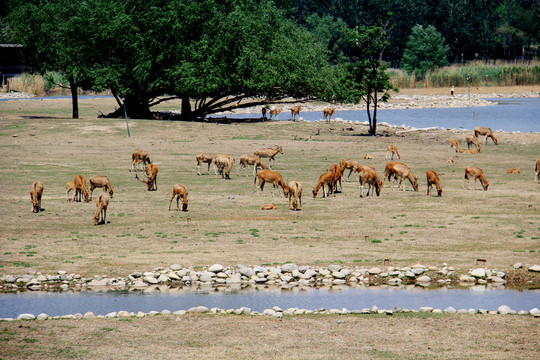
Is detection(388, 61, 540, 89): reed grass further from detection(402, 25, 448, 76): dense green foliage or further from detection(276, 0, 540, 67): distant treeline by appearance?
detection(276, 0, 540, 67): distant treeline

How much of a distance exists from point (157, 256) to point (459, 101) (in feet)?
278

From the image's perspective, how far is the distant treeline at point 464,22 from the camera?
454ft

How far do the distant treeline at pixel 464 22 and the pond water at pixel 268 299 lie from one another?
125 m

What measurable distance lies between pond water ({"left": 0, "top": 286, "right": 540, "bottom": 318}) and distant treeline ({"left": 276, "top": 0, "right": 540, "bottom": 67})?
12482 cm

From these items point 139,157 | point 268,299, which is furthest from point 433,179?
point 139,157

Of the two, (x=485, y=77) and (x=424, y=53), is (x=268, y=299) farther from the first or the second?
(x=424, y=53)

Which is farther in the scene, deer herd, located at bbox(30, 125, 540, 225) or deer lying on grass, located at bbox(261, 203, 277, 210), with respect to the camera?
deer lying on grass, located at bbox(261, 203, 277, 210)

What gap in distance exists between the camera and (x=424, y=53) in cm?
12781

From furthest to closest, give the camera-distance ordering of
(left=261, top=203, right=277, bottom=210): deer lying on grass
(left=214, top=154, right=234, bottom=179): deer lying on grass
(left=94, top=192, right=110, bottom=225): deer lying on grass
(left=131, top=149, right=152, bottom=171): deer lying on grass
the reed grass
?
1. the reed grass
2. (left=131, top=149, right=152, bottom=171): deer lying on grass
3. (left=214, top=154, right=234, bottom=179): deer lying on grass
4. (left=261, top=203, right=277, bottom=210): deer lying on grass
5. (left=94, top=192, right=110, bottom=225): deer lying on grass

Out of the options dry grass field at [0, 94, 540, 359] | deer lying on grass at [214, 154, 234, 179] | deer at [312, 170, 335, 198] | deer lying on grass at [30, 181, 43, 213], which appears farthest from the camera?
deer lying on grass at [214, 154, 234, 179]

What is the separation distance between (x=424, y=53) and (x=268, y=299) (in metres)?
116

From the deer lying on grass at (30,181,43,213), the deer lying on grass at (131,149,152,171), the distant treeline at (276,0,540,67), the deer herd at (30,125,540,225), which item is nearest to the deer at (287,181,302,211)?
the deer herd at (30,125,540,225)

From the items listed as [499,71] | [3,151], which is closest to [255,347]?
[3,151]

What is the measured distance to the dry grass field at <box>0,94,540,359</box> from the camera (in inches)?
550
